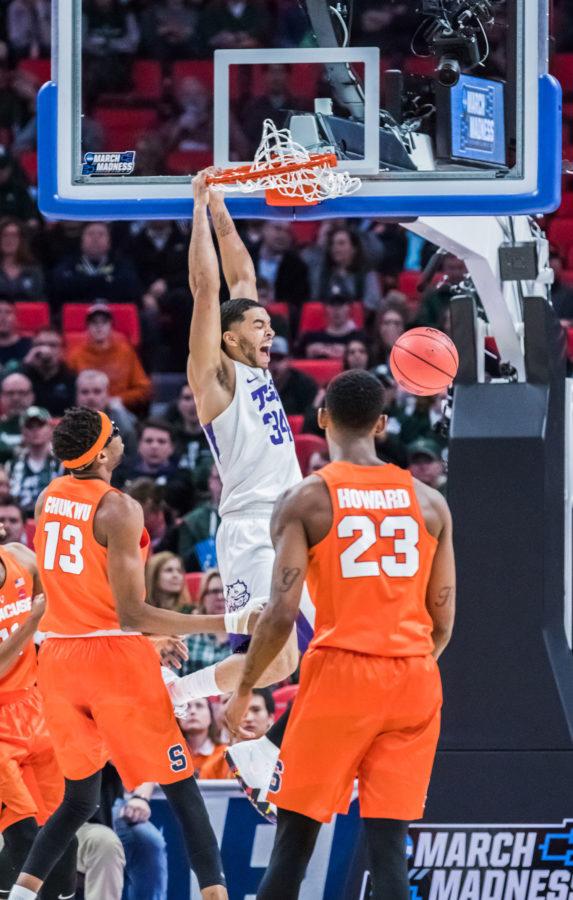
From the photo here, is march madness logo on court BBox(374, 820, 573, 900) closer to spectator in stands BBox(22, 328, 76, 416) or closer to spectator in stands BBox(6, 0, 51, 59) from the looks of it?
spectator in stands BBox(22, 328, 76, 416)

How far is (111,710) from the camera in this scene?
6363 millimetres

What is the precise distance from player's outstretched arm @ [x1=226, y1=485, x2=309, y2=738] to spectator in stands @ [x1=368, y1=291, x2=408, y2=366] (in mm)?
6939

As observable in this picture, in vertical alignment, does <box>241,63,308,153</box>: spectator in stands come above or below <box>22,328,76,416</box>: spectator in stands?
above

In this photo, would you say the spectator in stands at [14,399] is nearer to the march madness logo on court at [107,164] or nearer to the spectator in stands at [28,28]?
the spectator in stands at [28,28]

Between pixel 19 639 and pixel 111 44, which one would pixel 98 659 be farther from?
pixel 111 44

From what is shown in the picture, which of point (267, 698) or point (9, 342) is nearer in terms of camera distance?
point (267, 698)

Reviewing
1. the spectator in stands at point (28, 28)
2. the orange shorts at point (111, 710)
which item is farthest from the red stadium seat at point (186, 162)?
the spectator in stands at point (28, 28)

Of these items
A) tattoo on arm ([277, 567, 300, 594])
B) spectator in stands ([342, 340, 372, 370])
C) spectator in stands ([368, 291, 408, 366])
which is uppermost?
spectator in stands ([368, 291, 408, 366])

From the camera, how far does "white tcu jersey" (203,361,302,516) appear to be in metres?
6.92

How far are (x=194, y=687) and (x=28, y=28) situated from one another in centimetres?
998

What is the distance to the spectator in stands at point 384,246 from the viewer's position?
1348 cm

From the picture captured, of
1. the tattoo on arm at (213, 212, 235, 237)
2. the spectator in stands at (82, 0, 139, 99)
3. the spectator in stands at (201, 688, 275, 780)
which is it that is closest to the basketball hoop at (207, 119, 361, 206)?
the tattoo on arm at (213, 212, 235, 237)

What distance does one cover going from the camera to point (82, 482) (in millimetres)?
6512

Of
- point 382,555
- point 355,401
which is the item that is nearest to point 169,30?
point 355,401
